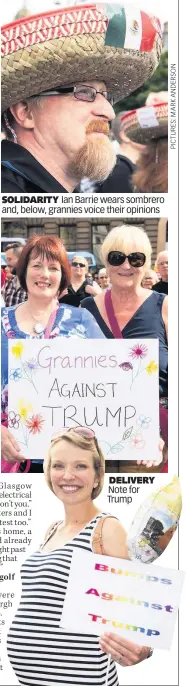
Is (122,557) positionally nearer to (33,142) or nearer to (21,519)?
(21,519)

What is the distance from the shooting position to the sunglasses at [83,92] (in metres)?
3.65

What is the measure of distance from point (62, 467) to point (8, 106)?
52.2 inches

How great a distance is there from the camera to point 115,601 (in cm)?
355

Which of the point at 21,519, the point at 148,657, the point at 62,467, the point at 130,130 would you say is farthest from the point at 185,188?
the point at 148,657

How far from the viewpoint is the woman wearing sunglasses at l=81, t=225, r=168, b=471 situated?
365 centimetres

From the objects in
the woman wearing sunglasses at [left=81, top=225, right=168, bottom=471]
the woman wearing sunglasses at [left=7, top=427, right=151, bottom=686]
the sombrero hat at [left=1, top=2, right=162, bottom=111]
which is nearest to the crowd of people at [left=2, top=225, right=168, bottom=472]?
the woman wearing sunglasses at [left=81, top=225, right=168, bottom=471]

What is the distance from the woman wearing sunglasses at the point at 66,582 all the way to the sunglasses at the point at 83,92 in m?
1.21

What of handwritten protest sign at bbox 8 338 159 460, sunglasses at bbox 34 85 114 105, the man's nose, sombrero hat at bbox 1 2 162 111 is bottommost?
handwritten protest sign at bbox 8 338 159 460

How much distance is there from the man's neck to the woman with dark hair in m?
0.22

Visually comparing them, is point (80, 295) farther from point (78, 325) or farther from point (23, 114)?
point (23, 114)

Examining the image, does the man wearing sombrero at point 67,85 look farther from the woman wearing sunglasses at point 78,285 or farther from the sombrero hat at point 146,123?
the woman wearing sunglasses at point 78,285

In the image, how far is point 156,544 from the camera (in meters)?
Result: 3.57

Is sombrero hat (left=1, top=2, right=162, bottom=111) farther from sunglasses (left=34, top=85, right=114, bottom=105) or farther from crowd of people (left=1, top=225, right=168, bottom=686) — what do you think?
crowd of people (left=1, top=225, right=168, bottom=686)

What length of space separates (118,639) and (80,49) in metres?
2.10
